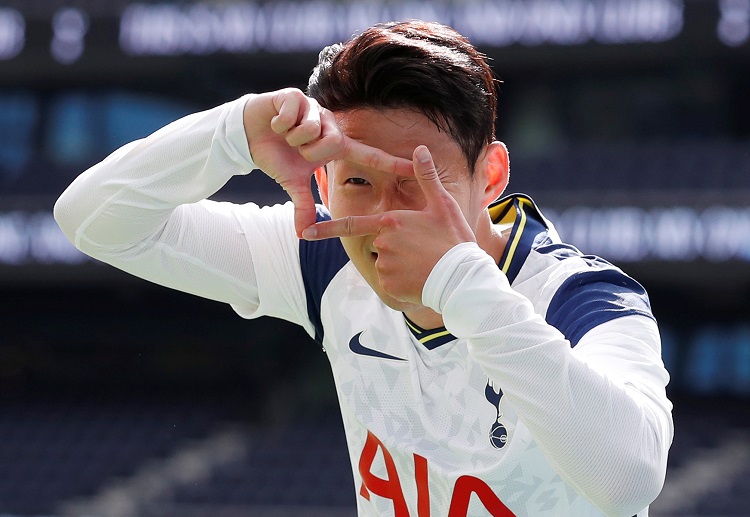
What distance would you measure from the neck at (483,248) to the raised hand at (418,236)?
0.57m

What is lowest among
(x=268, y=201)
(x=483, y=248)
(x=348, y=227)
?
(x=268, y=201)

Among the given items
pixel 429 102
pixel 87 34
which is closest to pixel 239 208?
pixel 429 102

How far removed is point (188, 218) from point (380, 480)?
84cm

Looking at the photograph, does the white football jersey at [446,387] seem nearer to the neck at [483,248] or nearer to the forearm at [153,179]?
the neck at [483,248]

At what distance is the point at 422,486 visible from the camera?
2.78m

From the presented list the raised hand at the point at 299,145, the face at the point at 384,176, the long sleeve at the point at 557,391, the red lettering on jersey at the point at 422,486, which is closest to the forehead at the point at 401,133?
the face at the point at 384,176

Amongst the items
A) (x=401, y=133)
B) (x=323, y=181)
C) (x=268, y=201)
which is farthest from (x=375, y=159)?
(x=268, y=201)

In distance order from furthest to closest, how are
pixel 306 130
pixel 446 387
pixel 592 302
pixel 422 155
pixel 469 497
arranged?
1. pixel 446 387
2. pixel 469 497
3. pixel 592 302
4. pixel 306 130
5. pixel 422 155

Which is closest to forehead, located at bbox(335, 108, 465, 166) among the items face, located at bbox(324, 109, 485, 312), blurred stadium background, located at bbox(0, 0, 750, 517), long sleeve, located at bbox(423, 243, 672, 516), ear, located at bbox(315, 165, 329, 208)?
face, located at bbox(324, 109, 485, 312)

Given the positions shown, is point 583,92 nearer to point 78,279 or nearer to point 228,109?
Answer: point 78,279

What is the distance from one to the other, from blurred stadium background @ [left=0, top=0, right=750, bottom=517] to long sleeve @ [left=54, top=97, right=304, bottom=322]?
32.4ft

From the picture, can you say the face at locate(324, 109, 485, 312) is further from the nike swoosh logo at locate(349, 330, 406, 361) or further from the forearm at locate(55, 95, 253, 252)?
the nike swoosh logo at locate(349, 330, 406, 361)

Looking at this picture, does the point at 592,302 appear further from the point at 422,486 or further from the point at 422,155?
the point at 422,486

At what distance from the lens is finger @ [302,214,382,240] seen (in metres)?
2.25
